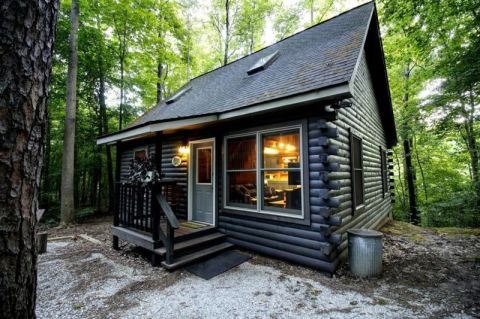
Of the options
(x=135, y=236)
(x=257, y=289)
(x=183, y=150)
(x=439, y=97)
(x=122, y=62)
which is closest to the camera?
(x=257, y=289)

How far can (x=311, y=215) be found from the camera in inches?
150

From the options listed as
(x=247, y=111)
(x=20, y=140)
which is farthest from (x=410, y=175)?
(x=20, y=140)

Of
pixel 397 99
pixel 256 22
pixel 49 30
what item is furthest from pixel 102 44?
pixel 397 99

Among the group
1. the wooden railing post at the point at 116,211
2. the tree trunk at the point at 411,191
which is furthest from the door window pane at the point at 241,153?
the tree trunk at the point at 411,191

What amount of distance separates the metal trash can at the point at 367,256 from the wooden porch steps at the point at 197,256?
234cm

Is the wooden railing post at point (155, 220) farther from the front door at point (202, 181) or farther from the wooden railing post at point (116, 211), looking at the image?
the front door at point (202, 181)

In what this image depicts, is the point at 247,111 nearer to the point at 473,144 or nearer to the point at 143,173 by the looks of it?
the point at 143,173

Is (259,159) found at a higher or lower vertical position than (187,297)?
higher

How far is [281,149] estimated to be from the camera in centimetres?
450

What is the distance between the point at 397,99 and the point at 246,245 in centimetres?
1253

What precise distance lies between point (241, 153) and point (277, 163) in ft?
2.81

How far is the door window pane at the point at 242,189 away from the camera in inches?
185

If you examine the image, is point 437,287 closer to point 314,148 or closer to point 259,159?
point 314,148

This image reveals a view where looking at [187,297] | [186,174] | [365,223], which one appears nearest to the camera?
[187,297]
